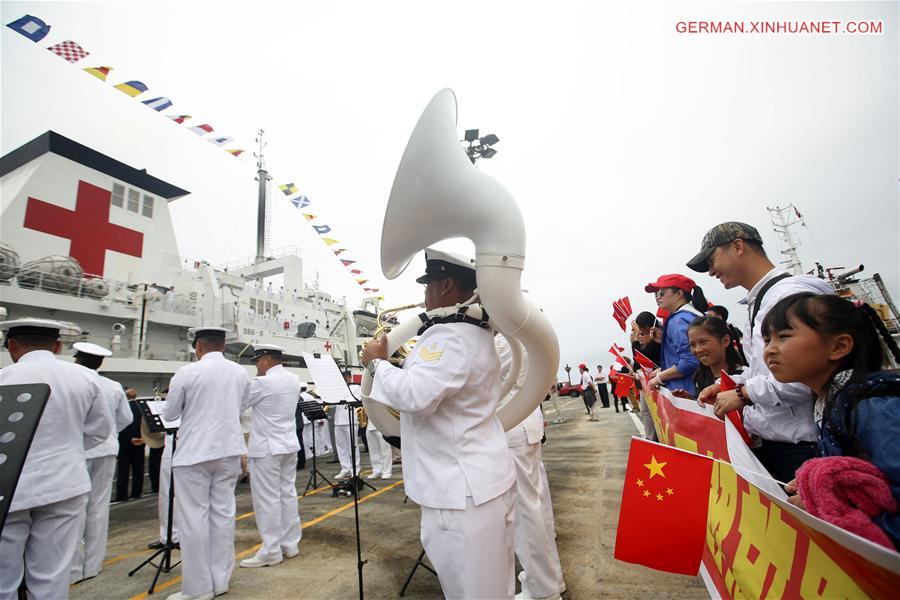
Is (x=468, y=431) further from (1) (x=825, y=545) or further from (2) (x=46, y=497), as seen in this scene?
(2) (x=46, y=497)

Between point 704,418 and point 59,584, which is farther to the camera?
point 59,584

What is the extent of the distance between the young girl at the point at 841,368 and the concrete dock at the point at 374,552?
6.46 ft

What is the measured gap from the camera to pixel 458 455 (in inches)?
64.6

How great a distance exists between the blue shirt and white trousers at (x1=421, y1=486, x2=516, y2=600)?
85.8 inches

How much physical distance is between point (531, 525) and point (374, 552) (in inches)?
72.4

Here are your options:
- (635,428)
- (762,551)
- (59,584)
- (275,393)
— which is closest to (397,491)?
(275,393)

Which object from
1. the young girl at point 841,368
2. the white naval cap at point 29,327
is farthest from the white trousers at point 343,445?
the young girl at point 841,368

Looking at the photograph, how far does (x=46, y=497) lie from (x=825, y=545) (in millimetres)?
3948

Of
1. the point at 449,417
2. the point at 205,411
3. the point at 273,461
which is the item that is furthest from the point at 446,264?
the point at 273,461

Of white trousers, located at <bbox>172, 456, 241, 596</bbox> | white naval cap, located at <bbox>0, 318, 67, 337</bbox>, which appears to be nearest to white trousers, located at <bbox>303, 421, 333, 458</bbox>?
white trousers, located at <bbox>172, 456, 241, 596</bbox>

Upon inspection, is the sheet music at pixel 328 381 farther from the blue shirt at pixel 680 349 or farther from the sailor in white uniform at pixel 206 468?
the blue shirt at pixel 680 349

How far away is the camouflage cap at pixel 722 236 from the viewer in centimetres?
210

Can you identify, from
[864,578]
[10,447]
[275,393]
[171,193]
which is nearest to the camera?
[864,578]

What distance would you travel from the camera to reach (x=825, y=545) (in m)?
1.04
